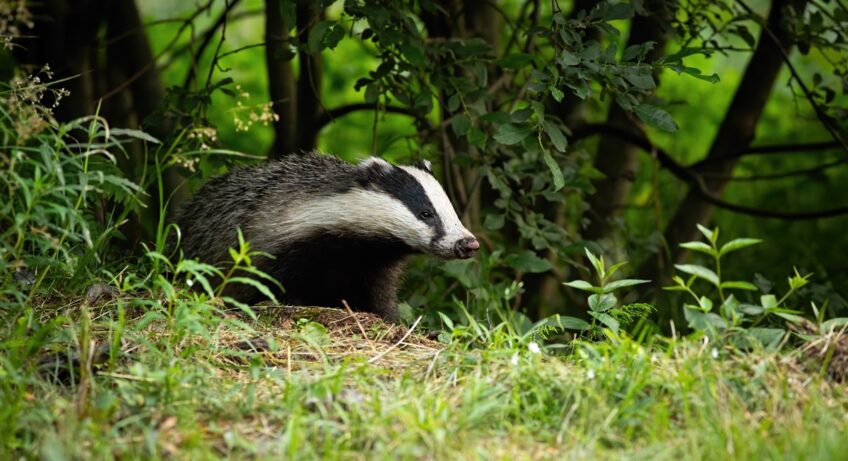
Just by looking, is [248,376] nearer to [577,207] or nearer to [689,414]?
[689,414]

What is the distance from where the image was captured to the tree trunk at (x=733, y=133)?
22.0 feet

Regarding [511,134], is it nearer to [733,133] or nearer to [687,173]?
[687,173]

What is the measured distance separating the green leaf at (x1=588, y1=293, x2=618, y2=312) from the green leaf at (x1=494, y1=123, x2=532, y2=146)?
811 millimetres

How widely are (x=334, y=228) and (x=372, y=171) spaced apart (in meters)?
0.35

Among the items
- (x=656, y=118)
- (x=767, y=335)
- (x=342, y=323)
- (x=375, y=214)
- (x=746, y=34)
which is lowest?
(x=342, y=323)

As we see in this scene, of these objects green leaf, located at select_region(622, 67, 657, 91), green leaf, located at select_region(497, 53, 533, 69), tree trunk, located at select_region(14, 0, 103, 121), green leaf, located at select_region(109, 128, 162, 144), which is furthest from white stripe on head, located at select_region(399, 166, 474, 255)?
tree trunk, located at select_region(14, 0, 103, 121)

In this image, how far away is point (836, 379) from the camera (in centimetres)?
355

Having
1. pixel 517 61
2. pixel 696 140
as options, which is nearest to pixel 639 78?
pixel 517 61

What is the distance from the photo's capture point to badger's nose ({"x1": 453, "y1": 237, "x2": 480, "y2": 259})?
17.1ft

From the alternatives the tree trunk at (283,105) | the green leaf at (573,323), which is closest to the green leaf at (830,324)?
the green leaf at (573,323)

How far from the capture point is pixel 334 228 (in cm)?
543

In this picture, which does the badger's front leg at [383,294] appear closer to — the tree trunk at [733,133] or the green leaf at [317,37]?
the green leaf at [317,37]

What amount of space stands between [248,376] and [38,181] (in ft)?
3.15

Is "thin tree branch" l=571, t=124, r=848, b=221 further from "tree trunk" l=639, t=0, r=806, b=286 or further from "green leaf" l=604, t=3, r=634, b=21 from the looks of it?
"green leaf" l=604, t=3, r=634, b=21
